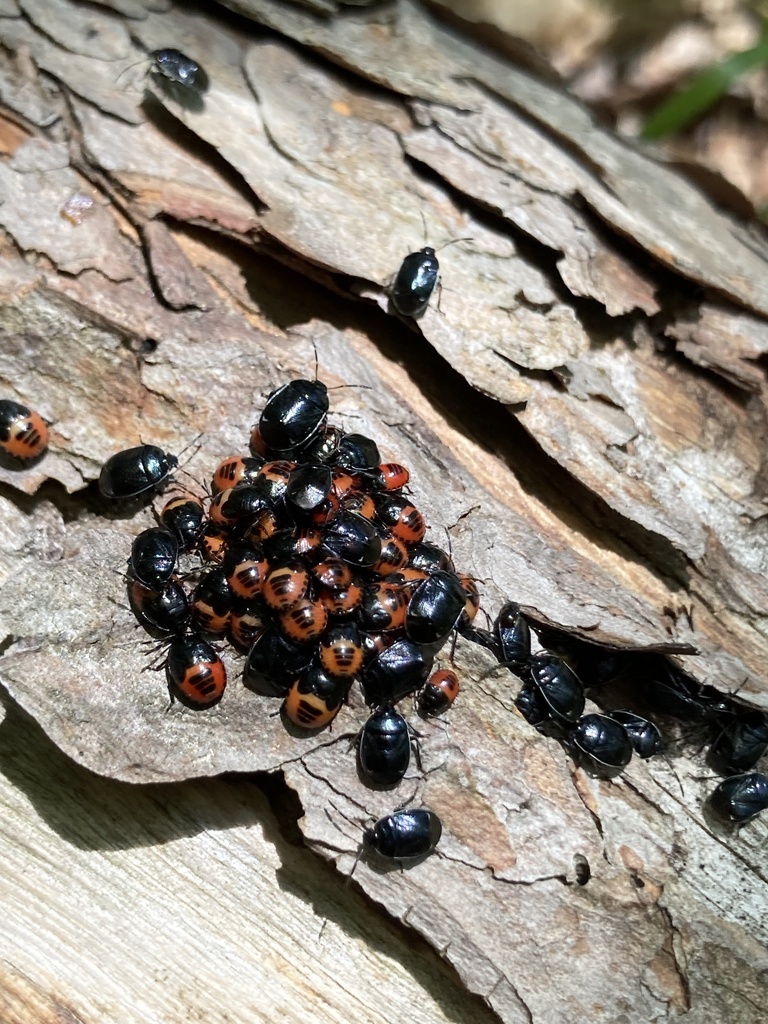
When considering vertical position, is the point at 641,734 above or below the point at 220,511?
above

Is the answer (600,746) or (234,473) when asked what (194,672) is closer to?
(234,473)

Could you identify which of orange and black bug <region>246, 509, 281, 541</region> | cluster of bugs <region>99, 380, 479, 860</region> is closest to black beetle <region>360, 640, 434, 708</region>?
cluster of bugs <region>99, 380, 479, 860</region>

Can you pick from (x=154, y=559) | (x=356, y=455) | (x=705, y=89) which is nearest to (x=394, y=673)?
(x=356, y=455)

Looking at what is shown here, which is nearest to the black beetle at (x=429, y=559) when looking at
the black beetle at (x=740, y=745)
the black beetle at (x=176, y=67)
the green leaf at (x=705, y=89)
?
the black beetle at (x=740, y=745)

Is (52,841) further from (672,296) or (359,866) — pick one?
(672,296)

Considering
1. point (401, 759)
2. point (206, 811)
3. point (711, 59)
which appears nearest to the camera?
point (401, 759)

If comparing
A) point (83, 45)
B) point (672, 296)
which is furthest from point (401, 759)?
point (83, 45)

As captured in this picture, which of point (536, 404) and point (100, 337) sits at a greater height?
point (536, 404)
